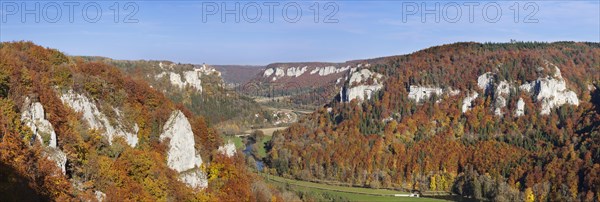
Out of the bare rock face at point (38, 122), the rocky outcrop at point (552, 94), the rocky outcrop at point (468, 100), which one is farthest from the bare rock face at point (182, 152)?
the rocky outcrop at point (468, 100)

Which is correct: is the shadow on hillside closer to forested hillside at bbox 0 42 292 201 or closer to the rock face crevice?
forested hillside at bbox 0 42 292 201

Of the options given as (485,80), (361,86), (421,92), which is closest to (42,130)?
(421,92)

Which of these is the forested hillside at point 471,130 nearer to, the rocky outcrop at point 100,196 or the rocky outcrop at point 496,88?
the rocky outcrop at point 496,88

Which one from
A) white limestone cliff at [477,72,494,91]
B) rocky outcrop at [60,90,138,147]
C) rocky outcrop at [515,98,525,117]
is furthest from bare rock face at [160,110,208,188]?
white limestone cliff at [477,72,494,91]

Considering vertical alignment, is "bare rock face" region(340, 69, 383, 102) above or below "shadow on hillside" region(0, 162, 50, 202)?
above

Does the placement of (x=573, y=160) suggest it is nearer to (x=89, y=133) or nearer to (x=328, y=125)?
(x=328, y=125)

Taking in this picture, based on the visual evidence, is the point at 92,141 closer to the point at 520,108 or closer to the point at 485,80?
the point at 520,108
